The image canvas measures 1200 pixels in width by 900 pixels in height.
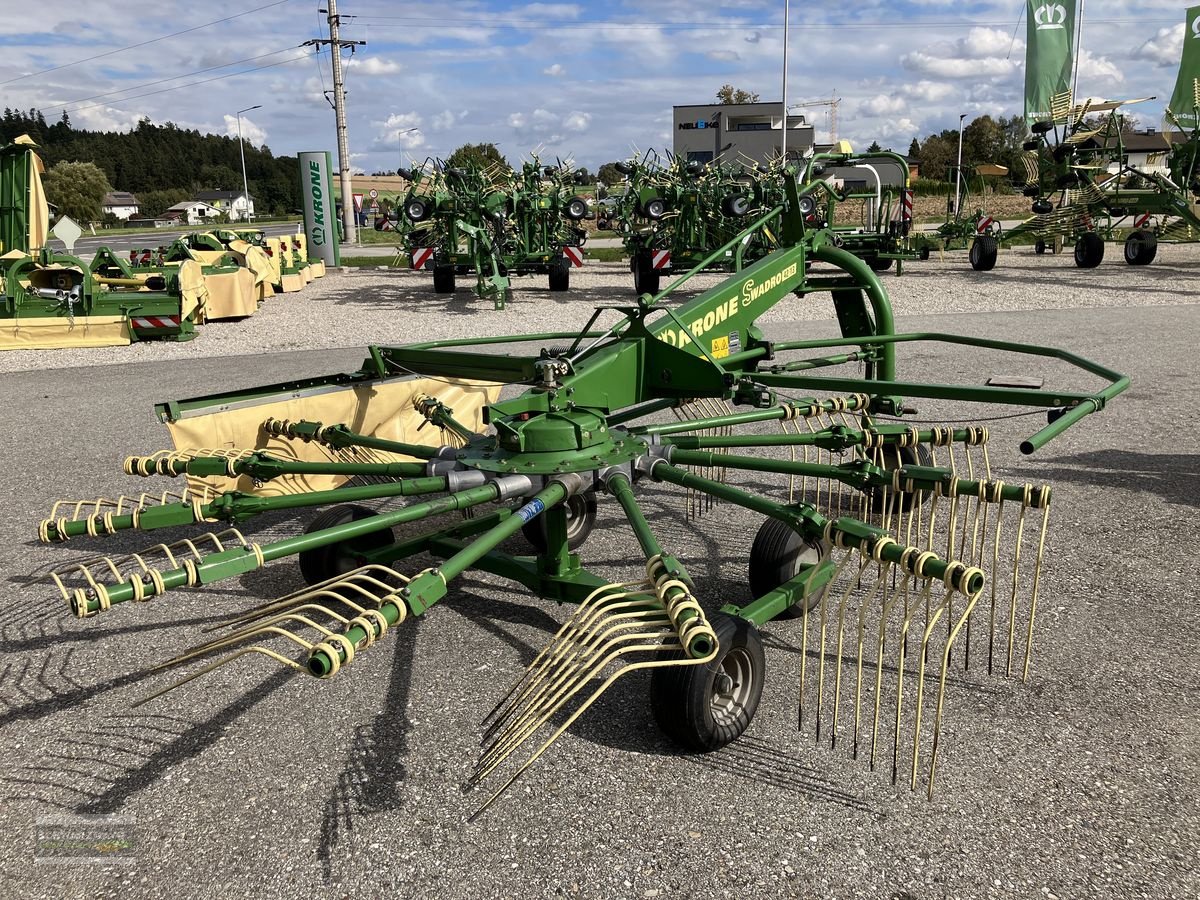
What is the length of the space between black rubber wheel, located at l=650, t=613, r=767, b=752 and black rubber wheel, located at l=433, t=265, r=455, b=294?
526 inches

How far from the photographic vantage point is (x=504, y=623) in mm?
3773

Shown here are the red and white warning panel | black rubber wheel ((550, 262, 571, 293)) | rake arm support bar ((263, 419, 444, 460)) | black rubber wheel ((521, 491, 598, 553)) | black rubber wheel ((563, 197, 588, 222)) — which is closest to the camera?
rake arm support bar ((263, 419, 444, 460))

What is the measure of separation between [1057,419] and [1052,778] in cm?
144

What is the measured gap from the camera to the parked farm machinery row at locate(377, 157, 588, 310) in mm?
14094

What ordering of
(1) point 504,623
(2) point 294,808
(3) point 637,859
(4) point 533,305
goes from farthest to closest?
(4) point 533,305, (1) point 504,623, (2) point 294,808, (3) point 637,859

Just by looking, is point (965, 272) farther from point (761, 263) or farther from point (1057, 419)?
point (1057, 419)

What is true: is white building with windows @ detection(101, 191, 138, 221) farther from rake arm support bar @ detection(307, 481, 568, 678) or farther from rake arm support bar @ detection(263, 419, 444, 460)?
rake arm support bar @ detection(307, 481, 568, 678)

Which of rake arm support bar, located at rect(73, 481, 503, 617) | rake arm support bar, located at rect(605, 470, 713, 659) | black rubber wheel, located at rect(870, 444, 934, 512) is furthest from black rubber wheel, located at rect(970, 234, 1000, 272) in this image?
rake arm support bar, located at rect(73, 481, 503, 617)

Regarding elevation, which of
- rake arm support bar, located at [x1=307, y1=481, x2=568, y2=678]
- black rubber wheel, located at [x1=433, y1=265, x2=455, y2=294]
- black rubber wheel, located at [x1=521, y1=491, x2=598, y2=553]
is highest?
black rubber wheel, located at [x1=433, y1=265, x2=455, y2=294]

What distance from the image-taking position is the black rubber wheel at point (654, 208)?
1479 centimetres

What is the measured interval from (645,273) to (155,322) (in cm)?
731

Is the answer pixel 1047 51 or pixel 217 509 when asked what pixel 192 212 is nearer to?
pixel 1047 51

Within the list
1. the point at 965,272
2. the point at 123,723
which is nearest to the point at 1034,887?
the point at 123,723

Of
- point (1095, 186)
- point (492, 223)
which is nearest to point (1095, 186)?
point (1095, 186)
